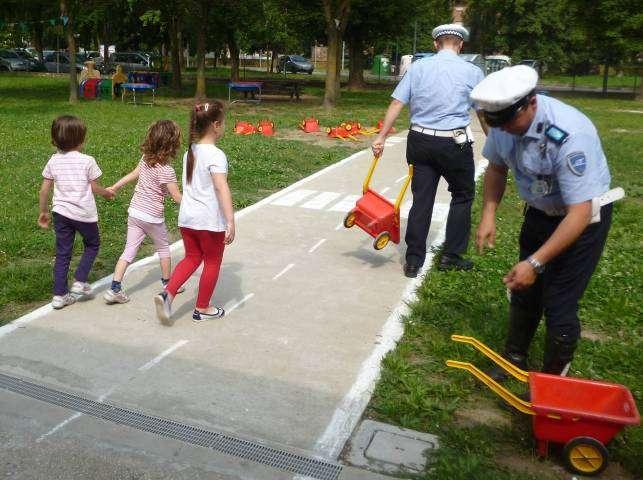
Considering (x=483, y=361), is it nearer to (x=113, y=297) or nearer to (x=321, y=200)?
(x=113, y=297)

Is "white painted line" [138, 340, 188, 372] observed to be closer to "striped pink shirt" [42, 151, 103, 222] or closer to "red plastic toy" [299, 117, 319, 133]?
"striped pink shirt" [42, 151, 103, 222]

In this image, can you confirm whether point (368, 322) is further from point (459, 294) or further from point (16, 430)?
point (16, 430)

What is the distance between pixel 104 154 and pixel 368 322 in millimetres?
8307

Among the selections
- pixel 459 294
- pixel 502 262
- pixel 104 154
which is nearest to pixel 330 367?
pixel 459 294

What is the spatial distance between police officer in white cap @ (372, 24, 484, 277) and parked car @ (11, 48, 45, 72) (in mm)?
46258

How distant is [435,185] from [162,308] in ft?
8.43

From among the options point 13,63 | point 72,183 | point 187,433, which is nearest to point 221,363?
point 187,433

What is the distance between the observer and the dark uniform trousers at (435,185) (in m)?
5.88

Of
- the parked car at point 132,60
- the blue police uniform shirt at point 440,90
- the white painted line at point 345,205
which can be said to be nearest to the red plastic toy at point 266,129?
the white painted line at point 345,205

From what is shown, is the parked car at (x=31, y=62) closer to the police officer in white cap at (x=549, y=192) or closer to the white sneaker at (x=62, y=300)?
the white sneaker at (x=62, y=300)

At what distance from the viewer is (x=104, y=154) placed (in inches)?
475

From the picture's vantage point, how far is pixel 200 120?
4.71 metres

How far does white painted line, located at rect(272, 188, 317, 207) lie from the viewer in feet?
28.9

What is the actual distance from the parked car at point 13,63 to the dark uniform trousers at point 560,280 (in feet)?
157
